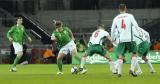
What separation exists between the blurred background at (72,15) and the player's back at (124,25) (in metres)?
26.0

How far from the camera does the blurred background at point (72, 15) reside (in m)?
48.7

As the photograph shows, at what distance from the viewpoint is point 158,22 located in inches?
1924

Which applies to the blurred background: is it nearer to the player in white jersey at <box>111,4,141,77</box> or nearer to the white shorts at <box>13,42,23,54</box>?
the white shorts at <box>13,42,23,54</box>

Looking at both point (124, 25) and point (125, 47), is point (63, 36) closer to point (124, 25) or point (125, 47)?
point (125, 47)

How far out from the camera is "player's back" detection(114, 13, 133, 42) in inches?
804

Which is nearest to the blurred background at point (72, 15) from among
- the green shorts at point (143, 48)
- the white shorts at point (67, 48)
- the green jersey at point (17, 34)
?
the green jersey at point (17, 34)

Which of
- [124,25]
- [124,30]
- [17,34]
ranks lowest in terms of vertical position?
[17,34]

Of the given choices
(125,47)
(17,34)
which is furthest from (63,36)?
(17,34)

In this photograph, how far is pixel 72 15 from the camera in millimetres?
52625

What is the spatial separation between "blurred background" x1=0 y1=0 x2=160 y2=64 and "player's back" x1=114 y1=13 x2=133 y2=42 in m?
26.0

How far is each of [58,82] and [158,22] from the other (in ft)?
105

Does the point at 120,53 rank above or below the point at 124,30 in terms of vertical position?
below

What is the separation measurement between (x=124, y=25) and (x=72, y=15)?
32.3 meters

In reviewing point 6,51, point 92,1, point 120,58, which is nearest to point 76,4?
point 92,1
